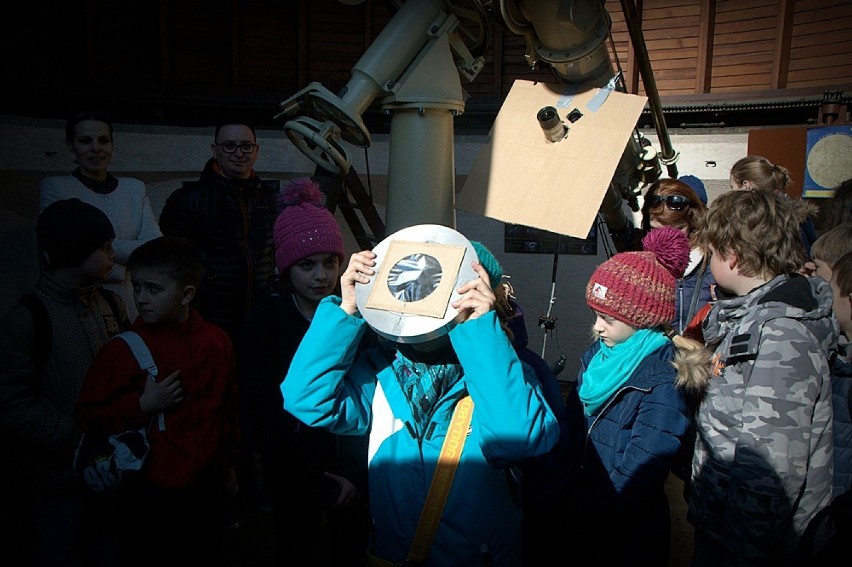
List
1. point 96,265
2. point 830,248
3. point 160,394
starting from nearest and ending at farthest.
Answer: point 160,394
point 96,265
point 830,248

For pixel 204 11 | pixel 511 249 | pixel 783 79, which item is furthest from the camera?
pixel 511 249

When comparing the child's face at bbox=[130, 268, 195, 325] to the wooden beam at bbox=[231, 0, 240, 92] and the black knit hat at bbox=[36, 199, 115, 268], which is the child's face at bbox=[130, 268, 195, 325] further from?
the wooden beam at bbox=[231, 0, 240, 92]

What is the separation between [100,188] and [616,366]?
9.62ft

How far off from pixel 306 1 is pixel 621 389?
6.19 meters

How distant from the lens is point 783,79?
20.5 ft

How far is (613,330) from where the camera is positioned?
7.13 ft

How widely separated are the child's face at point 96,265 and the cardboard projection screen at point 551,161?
4.75 feet

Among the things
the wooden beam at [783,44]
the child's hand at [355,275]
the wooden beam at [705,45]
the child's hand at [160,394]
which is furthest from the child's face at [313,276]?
the wooden beam at [783,44]

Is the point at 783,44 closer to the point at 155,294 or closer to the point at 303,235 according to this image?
the point at 303,235

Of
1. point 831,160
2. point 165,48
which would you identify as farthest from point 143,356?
point 831,160

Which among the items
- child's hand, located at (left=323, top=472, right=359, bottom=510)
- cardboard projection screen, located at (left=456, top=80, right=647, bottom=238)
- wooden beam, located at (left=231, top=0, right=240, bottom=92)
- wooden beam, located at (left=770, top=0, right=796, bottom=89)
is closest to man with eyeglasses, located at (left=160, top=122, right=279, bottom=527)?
child's hand, located at (left=323, top=472, right=359, bottom=510)

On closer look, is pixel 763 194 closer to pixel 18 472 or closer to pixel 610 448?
pixel 610 448

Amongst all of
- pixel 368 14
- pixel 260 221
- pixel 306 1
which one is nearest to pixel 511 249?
pixel 368 14

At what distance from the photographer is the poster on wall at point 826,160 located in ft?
18.7
